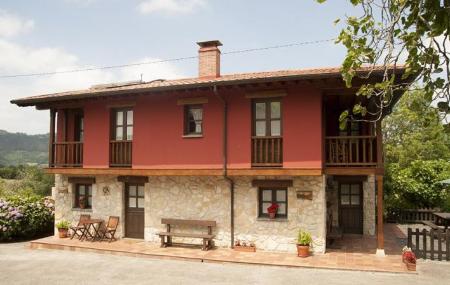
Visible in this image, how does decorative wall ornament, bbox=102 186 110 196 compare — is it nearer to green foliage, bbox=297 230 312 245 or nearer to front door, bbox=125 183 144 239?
front door, bbox=125 183 144 239

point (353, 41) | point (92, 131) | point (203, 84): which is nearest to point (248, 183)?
point (203, 84)

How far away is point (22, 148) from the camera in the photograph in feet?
428

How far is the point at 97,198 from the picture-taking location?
14672mm

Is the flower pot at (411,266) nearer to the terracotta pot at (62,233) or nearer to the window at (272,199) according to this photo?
the window at (272,199)

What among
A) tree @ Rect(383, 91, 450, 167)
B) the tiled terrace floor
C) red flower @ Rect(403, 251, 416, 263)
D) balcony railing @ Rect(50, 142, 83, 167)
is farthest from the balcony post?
tree @ Rect(383, 91, 450, 167)

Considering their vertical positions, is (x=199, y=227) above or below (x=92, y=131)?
below

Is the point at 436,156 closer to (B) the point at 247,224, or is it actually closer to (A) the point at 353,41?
(B) the point at 247,224

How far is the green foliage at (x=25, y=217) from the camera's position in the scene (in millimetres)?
14688

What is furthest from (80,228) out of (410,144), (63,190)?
(410,144)

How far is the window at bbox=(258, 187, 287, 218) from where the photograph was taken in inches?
492

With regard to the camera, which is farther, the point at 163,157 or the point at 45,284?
the point at 163,157

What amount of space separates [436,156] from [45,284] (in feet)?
94.5

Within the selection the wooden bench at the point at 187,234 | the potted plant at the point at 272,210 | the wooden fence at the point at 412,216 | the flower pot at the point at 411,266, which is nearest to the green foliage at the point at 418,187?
the wooden fence at the point at 412,216

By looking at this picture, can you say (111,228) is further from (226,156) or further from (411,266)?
(411,266)
